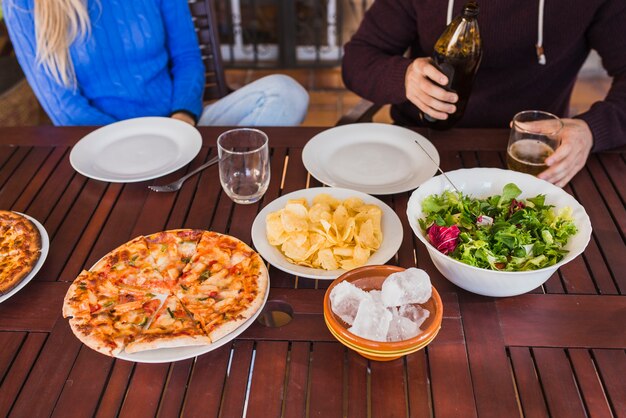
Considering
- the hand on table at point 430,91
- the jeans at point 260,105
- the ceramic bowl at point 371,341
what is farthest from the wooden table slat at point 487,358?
the jeans at point 260,105

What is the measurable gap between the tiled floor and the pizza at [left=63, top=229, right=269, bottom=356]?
232 centimetres

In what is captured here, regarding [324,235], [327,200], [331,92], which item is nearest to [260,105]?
[327,200]

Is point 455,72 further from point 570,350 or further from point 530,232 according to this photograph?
point 570,350

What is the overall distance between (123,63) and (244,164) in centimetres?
94

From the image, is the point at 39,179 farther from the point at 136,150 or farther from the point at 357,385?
the point at 357,385

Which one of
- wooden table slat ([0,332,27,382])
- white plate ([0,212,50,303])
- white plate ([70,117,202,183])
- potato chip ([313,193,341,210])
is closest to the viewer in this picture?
wooden table slat ([0,332,27,382])

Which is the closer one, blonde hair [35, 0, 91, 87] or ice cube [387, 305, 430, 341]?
ice cube [387, 305, 430, 341]

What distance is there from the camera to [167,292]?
1018mm

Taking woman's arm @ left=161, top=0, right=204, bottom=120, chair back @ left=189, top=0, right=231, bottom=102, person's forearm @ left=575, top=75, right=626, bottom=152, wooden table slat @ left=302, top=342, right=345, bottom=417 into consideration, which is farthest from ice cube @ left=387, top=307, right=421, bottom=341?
chair back @ left=189, top=0, right=231, bottom=102

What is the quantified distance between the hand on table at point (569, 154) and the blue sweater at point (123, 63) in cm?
121

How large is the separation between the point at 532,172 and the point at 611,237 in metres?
0.23

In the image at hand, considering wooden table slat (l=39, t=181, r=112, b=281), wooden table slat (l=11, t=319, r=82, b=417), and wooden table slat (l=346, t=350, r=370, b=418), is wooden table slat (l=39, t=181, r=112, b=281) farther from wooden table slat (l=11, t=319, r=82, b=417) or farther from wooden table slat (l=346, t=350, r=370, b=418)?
wooden table slat (l=346, t=350, r=370, b=418)

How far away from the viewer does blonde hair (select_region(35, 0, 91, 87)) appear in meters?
1.66

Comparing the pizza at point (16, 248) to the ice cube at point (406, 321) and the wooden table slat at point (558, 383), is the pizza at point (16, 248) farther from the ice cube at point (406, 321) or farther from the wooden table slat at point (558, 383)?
the wooden table slat at point (558, 383)
